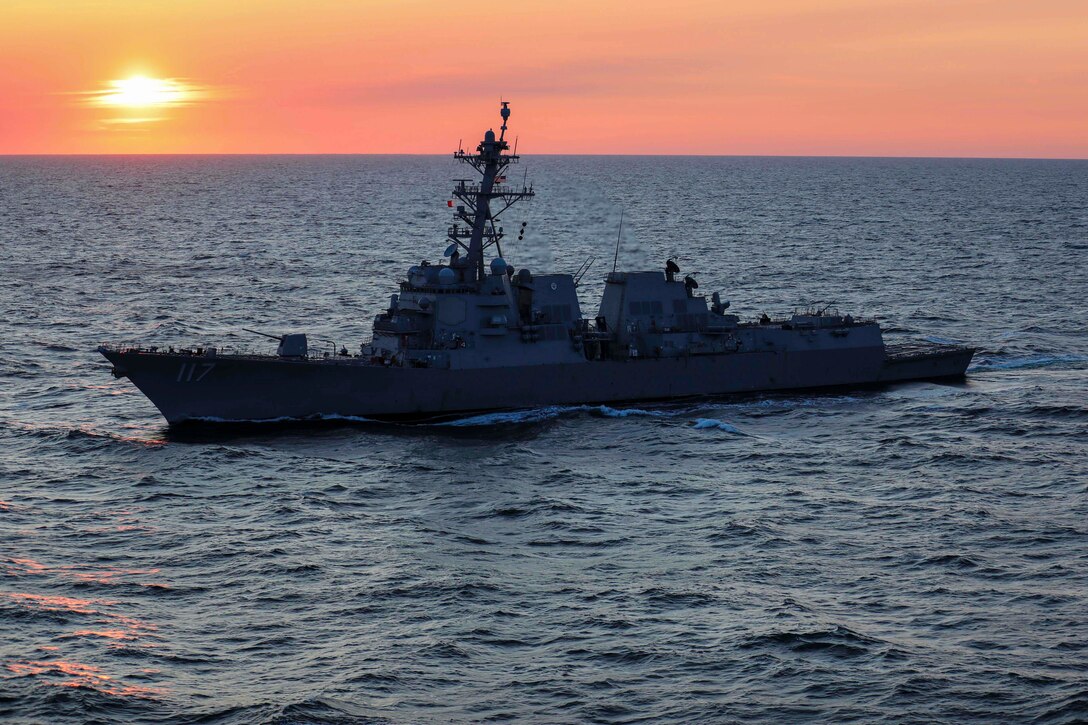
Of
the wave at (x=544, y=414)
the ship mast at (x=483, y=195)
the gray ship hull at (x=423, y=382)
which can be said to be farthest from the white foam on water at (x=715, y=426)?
the ship mast at (x=483, y=195)

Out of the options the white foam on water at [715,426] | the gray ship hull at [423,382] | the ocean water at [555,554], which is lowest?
the ocean water at [555,554]

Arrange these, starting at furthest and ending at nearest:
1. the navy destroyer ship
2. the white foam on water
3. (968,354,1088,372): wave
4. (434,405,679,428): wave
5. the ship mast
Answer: (968,354,1088,372): wave
the ship mast
(434,405,679,428): wave
the white foam on water
the navy destroyer ship

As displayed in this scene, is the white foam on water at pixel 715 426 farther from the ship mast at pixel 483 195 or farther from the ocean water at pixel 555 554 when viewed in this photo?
the ship mast at pixel 483 195

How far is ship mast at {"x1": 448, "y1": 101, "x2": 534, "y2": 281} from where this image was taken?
41531 millimetres

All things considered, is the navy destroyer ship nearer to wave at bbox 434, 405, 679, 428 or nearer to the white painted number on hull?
the white painted number on hull

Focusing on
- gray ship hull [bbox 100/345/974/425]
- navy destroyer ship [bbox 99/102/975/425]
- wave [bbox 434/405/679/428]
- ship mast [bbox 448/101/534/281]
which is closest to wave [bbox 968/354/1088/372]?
navy destroyer ship [bbox 99/102/975/425]

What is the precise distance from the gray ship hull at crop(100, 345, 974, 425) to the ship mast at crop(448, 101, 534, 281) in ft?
14.4

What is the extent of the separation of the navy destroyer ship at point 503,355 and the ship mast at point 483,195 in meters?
0.05

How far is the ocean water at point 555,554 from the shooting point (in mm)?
20406

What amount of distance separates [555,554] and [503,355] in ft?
45.7

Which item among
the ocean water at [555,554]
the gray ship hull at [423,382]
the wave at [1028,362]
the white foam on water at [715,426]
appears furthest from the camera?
the wave at [1028,362]

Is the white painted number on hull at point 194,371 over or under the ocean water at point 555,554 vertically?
over

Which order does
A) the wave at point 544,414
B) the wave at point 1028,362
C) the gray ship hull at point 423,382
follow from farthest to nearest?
the wave at point 1028,362 → the wave at point 544,414 → the gray ship hull at point 423,382

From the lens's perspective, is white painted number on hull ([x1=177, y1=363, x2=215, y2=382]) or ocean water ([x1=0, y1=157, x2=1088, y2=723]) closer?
ocean water ([x1=0, y1=157, x2=1088, y2=723])
